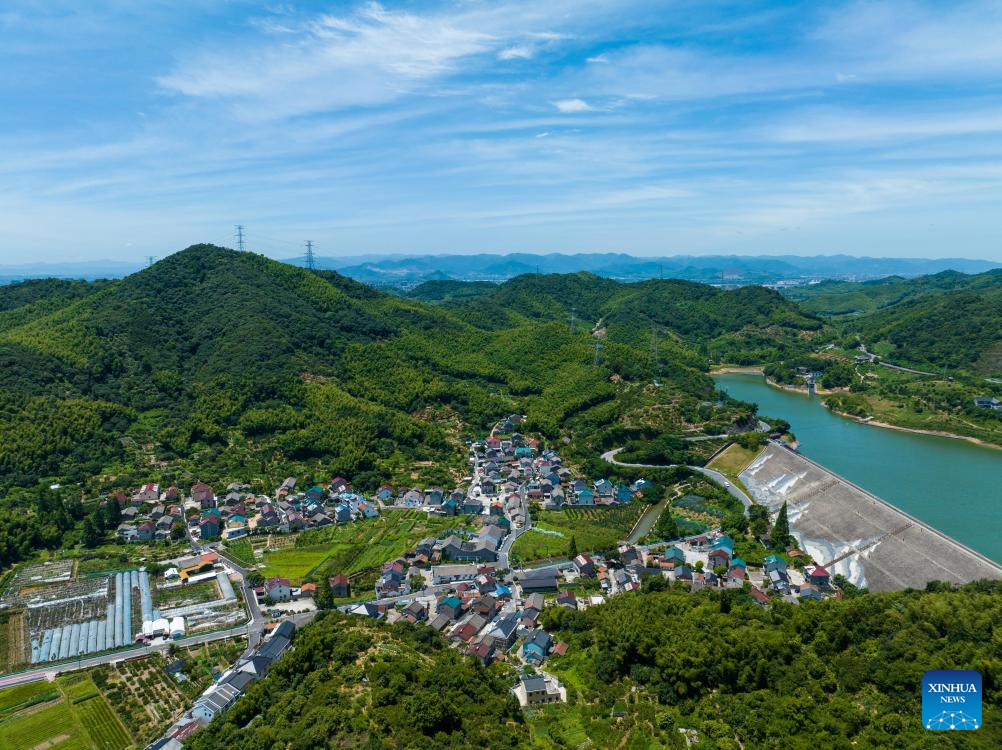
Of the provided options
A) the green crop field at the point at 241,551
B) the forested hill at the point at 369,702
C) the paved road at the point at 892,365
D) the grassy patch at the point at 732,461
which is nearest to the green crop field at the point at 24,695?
the forested hill at the point at 369,702

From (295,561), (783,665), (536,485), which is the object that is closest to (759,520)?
(536,485)

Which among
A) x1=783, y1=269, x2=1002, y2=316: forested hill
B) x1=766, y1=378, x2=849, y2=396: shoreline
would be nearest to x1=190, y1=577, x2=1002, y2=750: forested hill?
x1=766, y1=378, x2=849, y2=396: shoreline

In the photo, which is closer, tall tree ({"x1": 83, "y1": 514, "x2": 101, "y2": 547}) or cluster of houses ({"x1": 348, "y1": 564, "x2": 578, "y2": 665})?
cluster of houses ({"x1": 348, "y1": 564, "x2": 578, "y2": 665})

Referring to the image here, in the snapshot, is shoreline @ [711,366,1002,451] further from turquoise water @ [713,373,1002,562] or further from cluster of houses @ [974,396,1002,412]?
cluster of houses @ [974,396,1002,412]

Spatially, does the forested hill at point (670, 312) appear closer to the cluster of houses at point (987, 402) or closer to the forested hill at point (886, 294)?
the forested hill at point (886, 294)

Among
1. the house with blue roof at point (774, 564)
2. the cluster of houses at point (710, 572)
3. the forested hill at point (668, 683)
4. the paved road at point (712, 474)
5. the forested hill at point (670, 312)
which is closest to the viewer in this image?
the forested hill at point (668, 683)

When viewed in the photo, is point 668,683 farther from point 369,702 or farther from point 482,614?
point 369,702
